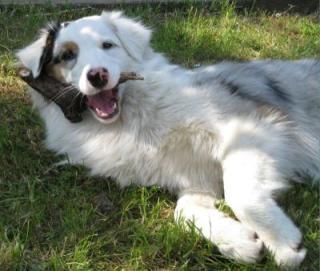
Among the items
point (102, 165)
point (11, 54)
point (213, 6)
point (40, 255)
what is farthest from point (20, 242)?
point (213, 6)

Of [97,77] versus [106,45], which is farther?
[106,45]

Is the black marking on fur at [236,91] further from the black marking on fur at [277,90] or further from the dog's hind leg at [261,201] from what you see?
the dog's hind leg at [261,201]

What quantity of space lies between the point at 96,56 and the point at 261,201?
1317 mm

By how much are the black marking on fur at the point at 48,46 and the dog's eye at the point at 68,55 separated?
92 millimetres

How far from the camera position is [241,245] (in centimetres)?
320

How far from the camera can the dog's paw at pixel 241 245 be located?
319cm

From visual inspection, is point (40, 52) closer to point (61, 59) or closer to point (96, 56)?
point (61, 59)

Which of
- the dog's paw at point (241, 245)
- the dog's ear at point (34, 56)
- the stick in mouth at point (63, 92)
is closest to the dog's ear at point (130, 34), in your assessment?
the stick in mouth at point (63, 92)

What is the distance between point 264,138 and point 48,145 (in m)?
1.42

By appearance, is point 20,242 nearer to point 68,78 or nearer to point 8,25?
point 68,78

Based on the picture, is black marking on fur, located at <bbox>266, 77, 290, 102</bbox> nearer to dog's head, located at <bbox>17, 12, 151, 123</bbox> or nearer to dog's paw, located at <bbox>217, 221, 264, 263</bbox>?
dog's head, located at <bbox>17, 12, 151, 123</bbox>

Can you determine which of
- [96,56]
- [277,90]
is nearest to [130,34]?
[96,56]

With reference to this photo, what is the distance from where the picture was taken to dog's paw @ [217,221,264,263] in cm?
319

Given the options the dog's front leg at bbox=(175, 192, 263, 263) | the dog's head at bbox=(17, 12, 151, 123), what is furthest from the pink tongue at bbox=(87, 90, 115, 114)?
the dog's front leg at bbox=(175, 192, 263, 263)
